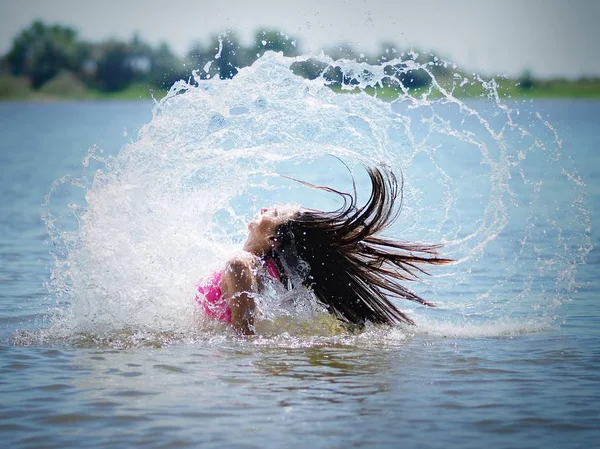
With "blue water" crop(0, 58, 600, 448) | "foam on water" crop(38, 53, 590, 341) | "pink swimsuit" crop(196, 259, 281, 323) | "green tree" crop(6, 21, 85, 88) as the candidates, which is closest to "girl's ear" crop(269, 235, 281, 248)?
"pink swimsuit" crop(196, 259, 281, 323)

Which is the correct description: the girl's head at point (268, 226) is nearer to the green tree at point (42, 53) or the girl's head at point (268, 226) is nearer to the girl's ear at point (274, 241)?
the girl's ear at point (274, 241)

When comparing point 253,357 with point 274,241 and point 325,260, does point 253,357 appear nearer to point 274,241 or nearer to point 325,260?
point 274,241

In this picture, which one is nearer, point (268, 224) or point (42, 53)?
point (268, 224)

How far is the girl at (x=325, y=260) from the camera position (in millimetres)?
8133

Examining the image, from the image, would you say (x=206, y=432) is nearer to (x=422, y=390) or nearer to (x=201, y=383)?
(x=201, y=383)

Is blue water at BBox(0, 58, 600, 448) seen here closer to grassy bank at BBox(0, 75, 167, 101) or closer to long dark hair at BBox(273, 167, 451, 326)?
long dark hair at BBox(273, 167, 451, 326)

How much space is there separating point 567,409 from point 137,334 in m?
3.62

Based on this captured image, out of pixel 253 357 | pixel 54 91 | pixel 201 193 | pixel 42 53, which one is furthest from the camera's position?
pixel 42 53

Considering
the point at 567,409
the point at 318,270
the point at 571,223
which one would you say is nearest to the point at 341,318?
the point at 318,270

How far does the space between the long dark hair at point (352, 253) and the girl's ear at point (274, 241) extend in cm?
1

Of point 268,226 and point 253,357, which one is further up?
point 268,226

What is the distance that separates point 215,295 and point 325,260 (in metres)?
0.96

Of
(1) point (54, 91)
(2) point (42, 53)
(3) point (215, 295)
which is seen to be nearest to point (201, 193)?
(3) point (215, 295)

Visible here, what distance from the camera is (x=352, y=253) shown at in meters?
8.48
